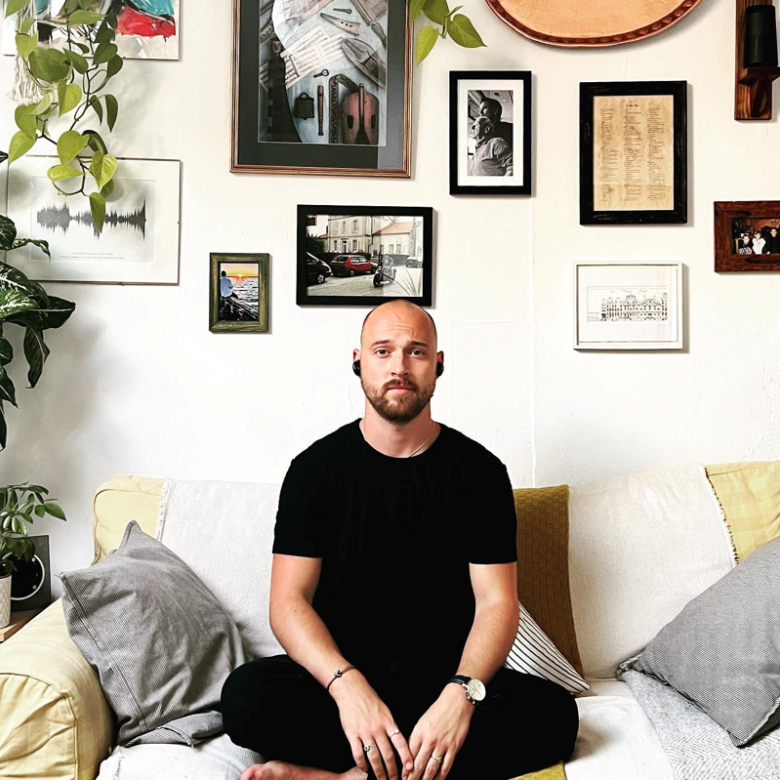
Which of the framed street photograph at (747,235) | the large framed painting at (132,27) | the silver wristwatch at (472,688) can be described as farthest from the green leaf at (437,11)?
the silver wristwatch at (472,688)

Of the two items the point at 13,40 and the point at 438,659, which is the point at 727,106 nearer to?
the point at 438,659

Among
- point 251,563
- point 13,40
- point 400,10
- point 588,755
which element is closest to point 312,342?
point 251,563

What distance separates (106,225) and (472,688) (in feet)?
5.52

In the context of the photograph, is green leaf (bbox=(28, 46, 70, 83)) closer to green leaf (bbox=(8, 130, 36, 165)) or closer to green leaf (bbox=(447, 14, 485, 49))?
green leaf (bbox=(8, 130, 36, 165))

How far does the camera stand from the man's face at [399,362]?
192cm

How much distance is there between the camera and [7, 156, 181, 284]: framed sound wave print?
8.37 ft

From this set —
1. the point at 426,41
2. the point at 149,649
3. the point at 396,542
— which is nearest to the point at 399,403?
the point at 396,542

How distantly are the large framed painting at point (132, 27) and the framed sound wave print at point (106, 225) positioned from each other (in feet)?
1.05

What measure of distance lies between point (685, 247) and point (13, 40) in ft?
6.74

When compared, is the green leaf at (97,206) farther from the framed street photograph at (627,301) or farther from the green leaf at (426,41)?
the framed street photograph at (627,301)

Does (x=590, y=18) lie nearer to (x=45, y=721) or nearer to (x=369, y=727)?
(x=369, y=727)

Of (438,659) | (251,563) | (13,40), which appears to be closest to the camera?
(438,659)

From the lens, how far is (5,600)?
225 cm

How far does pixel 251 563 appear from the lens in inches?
84.9
